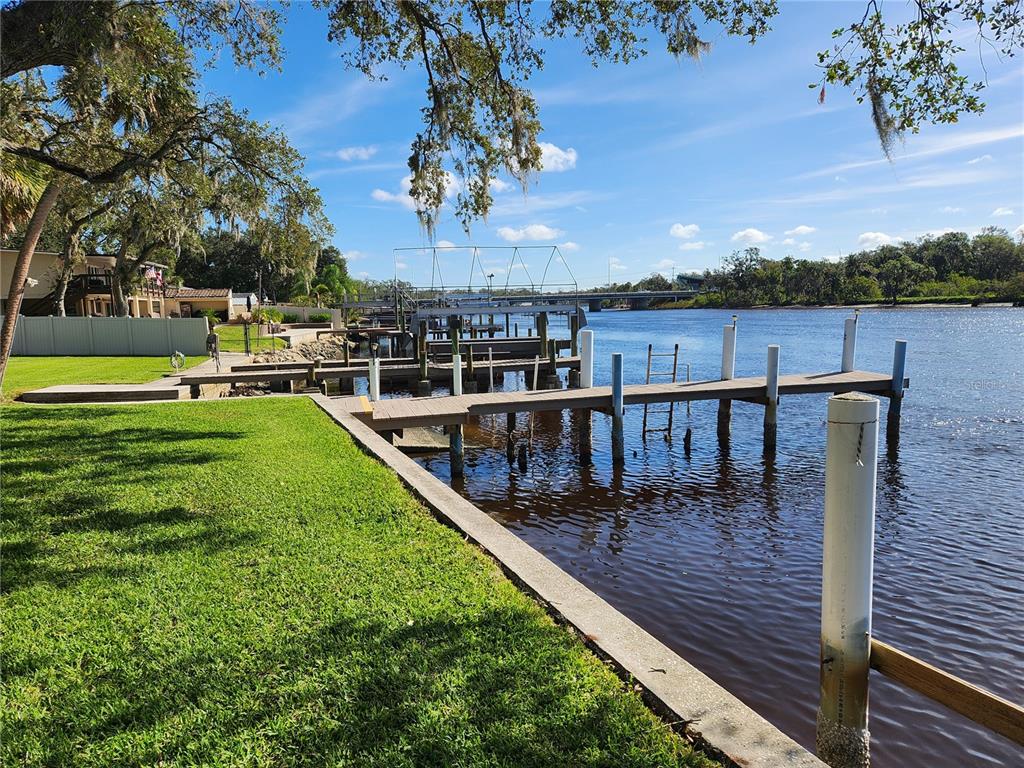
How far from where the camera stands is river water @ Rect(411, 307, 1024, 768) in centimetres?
587

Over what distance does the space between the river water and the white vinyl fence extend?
14.5m

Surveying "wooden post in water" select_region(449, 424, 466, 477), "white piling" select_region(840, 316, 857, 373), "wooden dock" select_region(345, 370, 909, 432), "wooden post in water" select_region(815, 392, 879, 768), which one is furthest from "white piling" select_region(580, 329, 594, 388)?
"wooden post in water" select_region(815, 392, 879, 768)

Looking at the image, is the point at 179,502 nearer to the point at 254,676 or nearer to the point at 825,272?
the point at 254,676

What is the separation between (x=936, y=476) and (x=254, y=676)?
14.1 meters

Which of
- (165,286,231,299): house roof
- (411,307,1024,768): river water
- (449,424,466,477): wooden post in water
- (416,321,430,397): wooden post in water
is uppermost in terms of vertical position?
(165,286,231,299): house roof

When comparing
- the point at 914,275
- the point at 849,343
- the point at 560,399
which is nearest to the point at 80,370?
the point at 560,399

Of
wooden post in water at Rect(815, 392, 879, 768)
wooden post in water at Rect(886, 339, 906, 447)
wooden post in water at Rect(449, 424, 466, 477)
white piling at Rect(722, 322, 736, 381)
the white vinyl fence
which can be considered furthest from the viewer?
the white vinyl fence

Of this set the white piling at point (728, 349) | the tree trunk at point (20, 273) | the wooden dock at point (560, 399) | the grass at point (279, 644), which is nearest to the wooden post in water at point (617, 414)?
the wooden dock at point (560, 399)

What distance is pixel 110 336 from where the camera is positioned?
2717cm

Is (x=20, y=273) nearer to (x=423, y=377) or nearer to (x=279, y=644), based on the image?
(x=279, y=644)

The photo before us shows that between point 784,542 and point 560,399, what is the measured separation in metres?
5.98

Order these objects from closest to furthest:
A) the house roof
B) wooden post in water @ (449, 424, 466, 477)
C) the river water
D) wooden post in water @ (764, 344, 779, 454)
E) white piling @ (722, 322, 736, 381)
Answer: the river water → wooden post in water @ (449, 424, 466, 477) → wooden post in water @ (764, 344, 779, 454) → white piling @ (722, 322, 736, 381) → the house roof

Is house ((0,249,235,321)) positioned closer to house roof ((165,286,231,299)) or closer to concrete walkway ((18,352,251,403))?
house roof ((165,286,231,299))

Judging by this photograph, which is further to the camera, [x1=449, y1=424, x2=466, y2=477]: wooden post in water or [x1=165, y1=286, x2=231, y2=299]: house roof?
[x1=165, y1=286, x2=231, y2=299]: house roof
